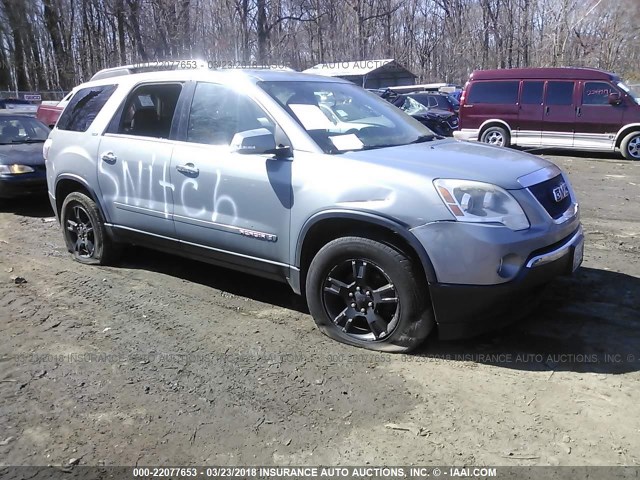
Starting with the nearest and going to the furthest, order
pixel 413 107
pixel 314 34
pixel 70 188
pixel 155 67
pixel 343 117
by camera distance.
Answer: pixel 343 117, pixel 70 188, pixel 155 67, pixel 413 107, pixel 314 34

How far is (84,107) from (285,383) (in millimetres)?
3736

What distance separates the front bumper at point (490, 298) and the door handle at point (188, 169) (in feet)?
6.72

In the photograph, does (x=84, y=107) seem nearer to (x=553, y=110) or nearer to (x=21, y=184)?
(x=21, y=184)

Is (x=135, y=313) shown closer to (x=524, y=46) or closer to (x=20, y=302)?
(x=20, y=302)

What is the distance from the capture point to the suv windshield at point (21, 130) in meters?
9.21

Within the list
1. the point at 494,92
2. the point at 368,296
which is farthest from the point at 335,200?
the point at 494,92

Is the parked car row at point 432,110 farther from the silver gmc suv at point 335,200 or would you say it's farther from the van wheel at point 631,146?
the silver gmc suv at point 335,200

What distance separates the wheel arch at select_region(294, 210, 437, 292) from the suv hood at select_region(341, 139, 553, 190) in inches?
14.5

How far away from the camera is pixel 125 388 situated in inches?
130

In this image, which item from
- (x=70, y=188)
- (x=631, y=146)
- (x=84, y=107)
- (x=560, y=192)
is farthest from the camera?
(x=631, y=146)

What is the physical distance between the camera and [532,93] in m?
14.4

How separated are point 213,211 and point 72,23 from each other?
48777mm

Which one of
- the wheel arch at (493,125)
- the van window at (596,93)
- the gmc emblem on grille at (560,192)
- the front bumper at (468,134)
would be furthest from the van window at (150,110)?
the van window at (596,93)

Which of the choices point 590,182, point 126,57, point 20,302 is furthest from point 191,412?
point 126,57
